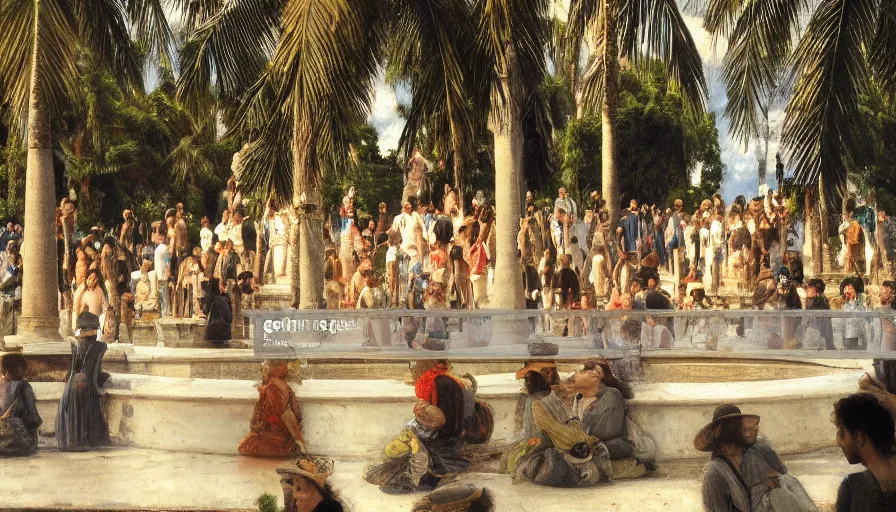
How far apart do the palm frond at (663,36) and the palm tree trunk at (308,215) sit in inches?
133

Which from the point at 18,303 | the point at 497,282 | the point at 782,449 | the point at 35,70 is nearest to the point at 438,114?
the point at 497,282

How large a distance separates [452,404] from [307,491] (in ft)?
6.54

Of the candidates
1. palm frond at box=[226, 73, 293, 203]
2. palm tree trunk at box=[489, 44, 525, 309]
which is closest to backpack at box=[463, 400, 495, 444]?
palm tree trunk at box=[489, 44, 525, 309]

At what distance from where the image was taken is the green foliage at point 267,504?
29.7ft

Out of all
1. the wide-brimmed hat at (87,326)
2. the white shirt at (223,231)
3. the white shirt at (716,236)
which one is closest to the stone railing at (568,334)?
the wide-brimmed hat at (87,326)

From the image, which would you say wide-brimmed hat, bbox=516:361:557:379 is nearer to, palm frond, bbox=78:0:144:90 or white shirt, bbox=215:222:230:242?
palm frond, bbox=78:0:144:90

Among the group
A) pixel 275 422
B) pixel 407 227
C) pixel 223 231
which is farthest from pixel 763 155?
pixel 275 422

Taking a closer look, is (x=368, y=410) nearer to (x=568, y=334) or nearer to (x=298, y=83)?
(x=568, y=334)

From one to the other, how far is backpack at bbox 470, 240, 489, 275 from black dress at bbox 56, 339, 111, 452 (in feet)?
20.0

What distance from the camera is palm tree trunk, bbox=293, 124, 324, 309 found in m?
12.7

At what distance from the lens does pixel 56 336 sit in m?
13.2

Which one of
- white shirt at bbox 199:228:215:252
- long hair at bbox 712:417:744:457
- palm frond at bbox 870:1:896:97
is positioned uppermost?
palm frond at bbox 870:1:896:97

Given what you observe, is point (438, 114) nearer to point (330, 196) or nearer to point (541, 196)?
point (330, 196)

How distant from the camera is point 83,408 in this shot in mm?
10695
